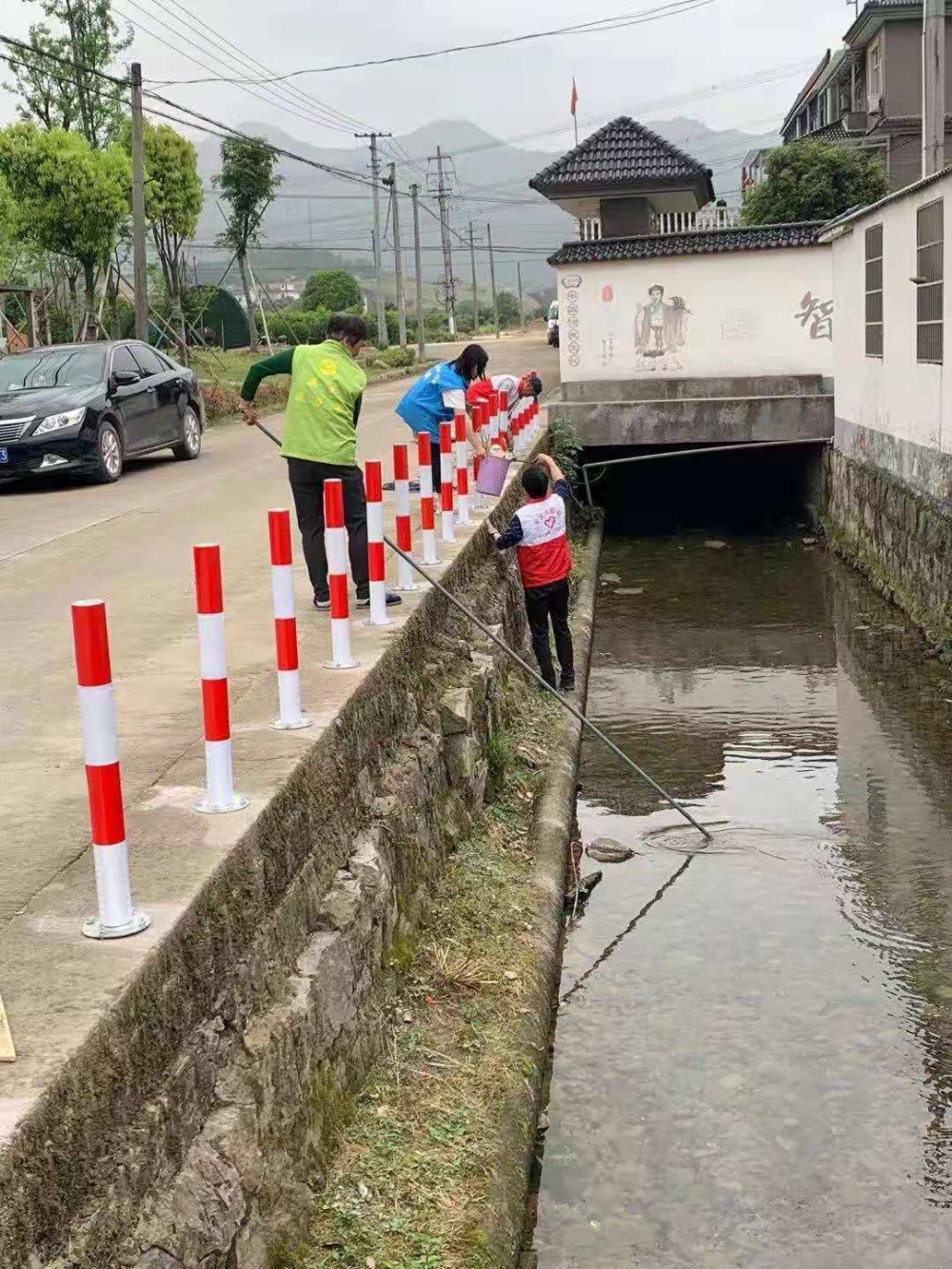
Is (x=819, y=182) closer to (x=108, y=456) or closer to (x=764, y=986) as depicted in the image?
(x=108, y=456)

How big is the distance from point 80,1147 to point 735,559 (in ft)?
52.2

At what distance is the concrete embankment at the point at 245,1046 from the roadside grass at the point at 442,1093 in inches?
4.8

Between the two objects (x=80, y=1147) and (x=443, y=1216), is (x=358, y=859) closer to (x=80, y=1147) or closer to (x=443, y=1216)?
(x=443, y=1216)

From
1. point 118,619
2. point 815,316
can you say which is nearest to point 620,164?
point 815,316

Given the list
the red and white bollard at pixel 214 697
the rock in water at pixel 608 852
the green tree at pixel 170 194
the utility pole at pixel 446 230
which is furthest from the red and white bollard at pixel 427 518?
the utility pole at pixel 446 230

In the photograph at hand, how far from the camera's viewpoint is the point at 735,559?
18188 millimetres

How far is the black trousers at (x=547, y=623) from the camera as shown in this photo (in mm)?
10156

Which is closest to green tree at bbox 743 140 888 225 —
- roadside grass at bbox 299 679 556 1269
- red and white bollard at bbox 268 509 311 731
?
roadside grass at bbox 299 679 556 1269

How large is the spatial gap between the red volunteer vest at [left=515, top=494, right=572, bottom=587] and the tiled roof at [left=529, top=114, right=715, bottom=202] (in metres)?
17.4

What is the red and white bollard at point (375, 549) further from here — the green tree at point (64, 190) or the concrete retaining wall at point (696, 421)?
the green tree at point (64, 190)

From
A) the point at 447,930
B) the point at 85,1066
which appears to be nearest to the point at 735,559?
the point at 447,930

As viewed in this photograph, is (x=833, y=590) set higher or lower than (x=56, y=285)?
lower

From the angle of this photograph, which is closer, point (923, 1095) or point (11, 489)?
point (923, 1095)

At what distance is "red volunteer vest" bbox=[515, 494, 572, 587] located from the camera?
9875 millimetres
